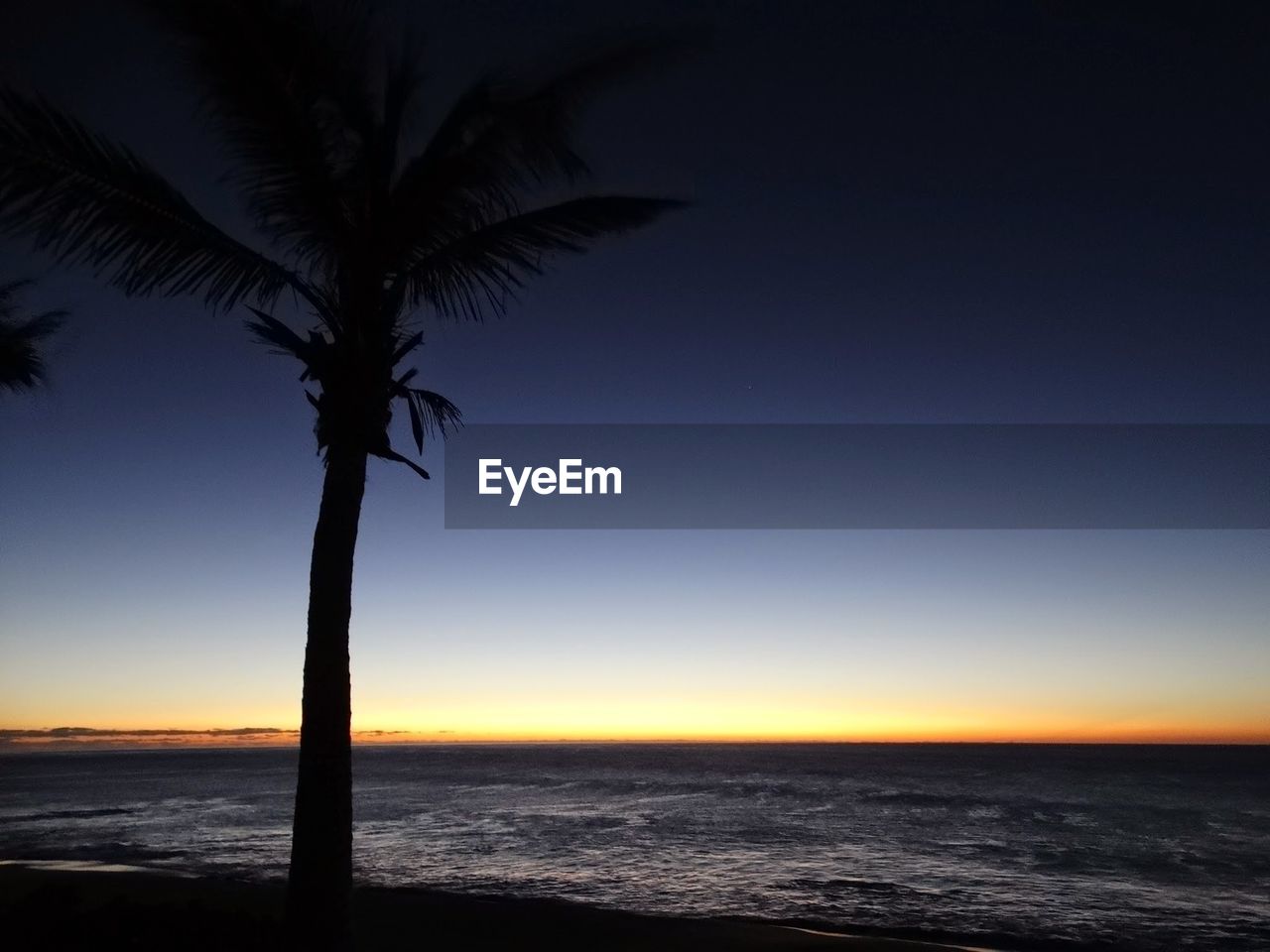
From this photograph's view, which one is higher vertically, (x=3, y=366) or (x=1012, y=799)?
(x=3, y=366)

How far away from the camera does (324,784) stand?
23.8ft

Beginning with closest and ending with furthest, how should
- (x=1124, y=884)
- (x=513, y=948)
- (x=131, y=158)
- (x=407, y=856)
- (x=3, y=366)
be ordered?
(x=131, y=158)
(x=513, y=948)
(x=3, y=366)
(x=1124, y=884)
(x=407, y=856)

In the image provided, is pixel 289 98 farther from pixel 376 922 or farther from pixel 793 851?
pixel 793 851

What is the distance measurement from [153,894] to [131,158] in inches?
507

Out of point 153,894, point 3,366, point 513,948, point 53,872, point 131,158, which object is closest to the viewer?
point 131,158

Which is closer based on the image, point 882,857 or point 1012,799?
point 882,857

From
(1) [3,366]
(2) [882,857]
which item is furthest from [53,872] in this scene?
(2) [882,857]

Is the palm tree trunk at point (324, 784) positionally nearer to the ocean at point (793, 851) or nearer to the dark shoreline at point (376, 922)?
the dark shoreline at point (376, 922)

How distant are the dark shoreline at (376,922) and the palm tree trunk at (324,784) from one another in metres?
0.36

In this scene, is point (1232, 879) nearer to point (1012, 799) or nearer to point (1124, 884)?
point (1124, 884)

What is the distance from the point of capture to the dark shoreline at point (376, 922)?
7.49 m

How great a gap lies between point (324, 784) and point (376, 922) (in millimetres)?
7456

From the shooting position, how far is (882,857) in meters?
25.4

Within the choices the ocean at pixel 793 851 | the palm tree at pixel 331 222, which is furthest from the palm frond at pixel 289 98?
the ocean at pixel 793 851
